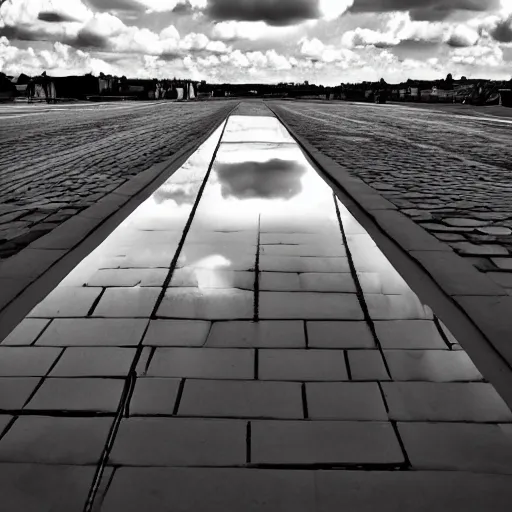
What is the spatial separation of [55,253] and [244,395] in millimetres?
2344

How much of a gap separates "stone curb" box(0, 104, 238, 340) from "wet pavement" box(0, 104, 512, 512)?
0.10 m

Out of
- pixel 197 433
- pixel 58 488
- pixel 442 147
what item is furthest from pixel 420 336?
pixel 442 147

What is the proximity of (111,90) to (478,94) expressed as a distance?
74678 mm

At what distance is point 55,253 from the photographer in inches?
158

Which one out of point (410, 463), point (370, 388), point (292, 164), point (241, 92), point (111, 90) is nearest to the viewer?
point (410, 463)

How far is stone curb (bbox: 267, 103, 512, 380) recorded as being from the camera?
280 centimetres

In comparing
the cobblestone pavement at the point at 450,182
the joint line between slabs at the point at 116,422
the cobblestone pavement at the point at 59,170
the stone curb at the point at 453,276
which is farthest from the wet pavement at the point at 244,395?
the cobblestone pavement at the point at 59,170

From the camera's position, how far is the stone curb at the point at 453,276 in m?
2.80

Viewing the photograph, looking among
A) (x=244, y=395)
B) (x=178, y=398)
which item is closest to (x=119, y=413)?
(x=178, y=398)

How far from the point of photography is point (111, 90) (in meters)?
104

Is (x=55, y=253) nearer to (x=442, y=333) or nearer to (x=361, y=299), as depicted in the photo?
(x=361, y=299)

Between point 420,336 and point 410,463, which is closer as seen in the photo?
point 410,463

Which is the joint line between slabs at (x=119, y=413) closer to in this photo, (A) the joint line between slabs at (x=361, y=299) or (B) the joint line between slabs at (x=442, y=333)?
(A) the joint line between slabs at (x=361, y=299)

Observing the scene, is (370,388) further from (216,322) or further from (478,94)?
(478,94)
